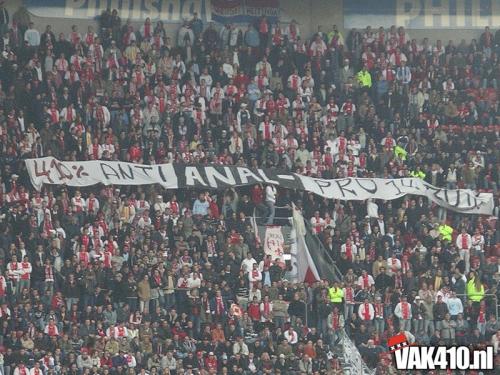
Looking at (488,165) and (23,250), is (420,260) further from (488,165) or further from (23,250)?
(23,250)

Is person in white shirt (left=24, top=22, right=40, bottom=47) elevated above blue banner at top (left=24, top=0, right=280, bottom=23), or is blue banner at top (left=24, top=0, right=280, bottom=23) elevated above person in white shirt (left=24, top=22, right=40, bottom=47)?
blue banner at top (left=24, top=0, right=280, bottom=23)

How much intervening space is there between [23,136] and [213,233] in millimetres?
5075

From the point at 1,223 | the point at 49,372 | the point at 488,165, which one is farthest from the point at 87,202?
the point at 488,165

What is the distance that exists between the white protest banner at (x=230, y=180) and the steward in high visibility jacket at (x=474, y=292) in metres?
3.14

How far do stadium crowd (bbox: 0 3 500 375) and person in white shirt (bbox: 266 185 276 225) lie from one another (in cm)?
16

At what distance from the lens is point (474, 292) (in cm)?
3459

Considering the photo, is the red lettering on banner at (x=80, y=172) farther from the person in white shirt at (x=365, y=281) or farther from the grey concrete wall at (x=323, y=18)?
the grey concrete wall at (x=323, y=18)

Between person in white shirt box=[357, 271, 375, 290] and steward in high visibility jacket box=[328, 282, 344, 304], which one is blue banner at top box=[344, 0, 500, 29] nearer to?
person in white shirt box=[357, 271, 375, 290]

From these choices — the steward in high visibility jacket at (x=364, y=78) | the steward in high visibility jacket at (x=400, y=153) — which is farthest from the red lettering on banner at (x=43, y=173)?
the steward in high visibility jacket at (x=364, y=78)

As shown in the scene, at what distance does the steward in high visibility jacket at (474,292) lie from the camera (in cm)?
3453

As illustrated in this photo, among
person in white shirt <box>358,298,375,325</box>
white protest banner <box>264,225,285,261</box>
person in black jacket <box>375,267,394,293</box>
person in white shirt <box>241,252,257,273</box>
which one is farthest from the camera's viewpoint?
white protest banner <box>264,225,285,261</box>

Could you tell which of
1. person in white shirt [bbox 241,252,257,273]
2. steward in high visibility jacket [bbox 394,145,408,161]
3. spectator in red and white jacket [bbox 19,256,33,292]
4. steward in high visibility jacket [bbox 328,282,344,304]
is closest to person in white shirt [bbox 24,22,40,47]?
spectator in red and white jacket [bbox 19,256,33,292]

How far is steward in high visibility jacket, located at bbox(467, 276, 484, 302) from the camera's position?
34531 mm

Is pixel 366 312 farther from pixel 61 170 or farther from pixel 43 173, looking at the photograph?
pixel 43 173
